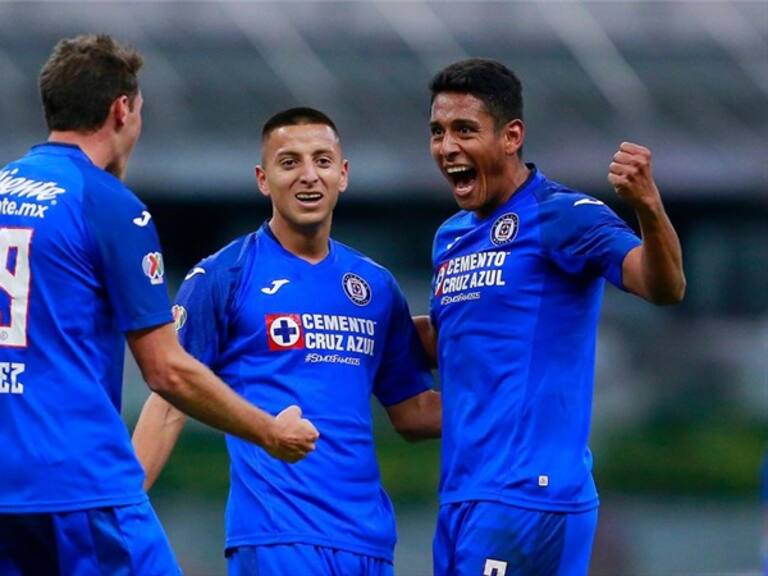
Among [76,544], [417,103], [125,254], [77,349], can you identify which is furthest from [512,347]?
[417,103]

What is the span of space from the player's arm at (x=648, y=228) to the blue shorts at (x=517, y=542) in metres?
0.96

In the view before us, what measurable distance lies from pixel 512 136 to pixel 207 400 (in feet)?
5.54

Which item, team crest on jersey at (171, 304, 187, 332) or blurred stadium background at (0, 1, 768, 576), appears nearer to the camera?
team crest on jersey at (171, 304, 187, 332)

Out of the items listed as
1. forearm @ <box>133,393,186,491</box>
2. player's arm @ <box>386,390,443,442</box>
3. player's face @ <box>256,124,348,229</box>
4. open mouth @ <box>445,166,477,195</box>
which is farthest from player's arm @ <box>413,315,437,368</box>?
forearm @ <box>133,393,186,491</box>

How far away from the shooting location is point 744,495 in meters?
19.0

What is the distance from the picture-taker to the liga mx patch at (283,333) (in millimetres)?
6969

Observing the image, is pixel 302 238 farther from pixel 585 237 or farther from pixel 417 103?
pixel 417 103

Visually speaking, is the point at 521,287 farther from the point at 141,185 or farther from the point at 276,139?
the point at 141,185

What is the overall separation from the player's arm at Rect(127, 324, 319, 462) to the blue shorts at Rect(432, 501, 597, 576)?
73 cm

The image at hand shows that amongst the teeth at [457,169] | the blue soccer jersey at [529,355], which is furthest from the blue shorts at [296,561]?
the teeth at [457,169]

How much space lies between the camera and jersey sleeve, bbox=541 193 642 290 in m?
6.37

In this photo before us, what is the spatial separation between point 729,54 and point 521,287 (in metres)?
20.2

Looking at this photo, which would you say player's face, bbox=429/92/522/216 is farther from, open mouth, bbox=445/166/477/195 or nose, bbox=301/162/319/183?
nose, bbox=301/162/319/183

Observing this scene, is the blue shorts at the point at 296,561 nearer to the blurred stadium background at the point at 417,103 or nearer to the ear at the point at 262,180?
the ear at the point at 262,180
